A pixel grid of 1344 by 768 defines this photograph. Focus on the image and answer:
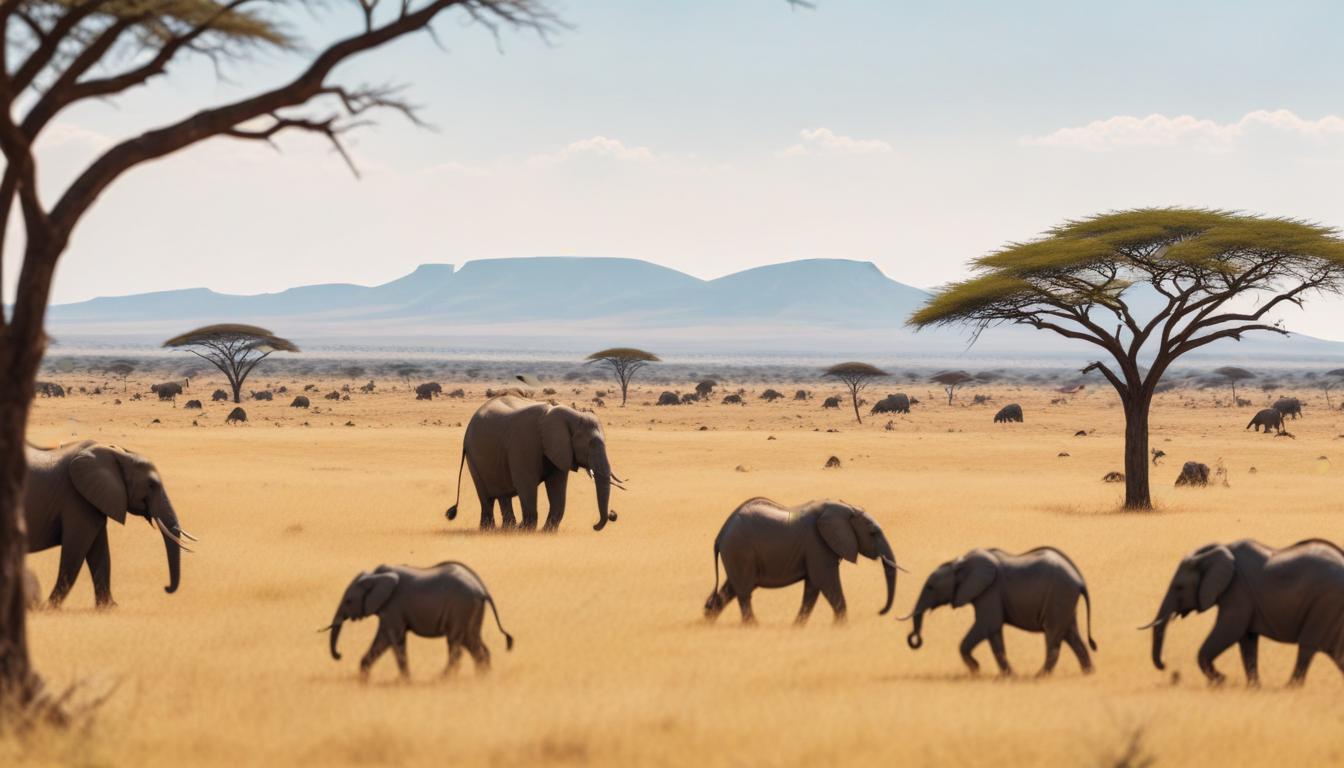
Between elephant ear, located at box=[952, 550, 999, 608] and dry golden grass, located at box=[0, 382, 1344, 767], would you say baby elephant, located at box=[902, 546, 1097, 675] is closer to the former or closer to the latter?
elephant ear, located at box=[952, 550, 999, 608]

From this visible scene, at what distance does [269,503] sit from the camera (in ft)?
89.4

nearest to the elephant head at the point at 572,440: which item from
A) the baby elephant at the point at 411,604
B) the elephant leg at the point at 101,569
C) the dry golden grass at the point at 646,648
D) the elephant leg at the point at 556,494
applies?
the elephant leg at the point at 556,494

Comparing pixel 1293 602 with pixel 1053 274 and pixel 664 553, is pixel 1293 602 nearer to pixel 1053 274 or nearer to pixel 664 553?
pixel 664 553

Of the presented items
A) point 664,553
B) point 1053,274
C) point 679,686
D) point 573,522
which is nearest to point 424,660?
point 679,686

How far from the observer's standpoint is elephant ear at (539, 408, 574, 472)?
22.9 meters

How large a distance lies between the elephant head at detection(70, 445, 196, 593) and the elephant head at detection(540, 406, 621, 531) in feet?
25.0

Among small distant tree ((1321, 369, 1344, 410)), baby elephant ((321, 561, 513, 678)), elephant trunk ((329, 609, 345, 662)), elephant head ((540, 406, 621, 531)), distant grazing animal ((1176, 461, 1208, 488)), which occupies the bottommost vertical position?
small distant tree ((1321, 369, 1344, 410))

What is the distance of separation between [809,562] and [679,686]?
3586 millimetres

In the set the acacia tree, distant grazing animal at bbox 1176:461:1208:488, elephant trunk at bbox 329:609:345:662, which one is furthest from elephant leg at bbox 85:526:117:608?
distant grazing animal at bbox 1176:461:1208:488

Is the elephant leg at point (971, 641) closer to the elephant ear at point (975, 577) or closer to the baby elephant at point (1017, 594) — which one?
the baby elephant at point (1017, 594)

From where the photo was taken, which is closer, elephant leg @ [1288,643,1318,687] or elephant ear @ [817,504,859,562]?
elephant leg @ [1288,643,1318,687]

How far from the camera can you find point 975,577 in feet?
39.6

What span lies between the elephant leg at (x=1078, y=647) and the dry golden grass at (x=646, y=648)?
10.2 inches

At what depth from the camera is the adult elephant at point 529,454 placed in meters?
22.9
